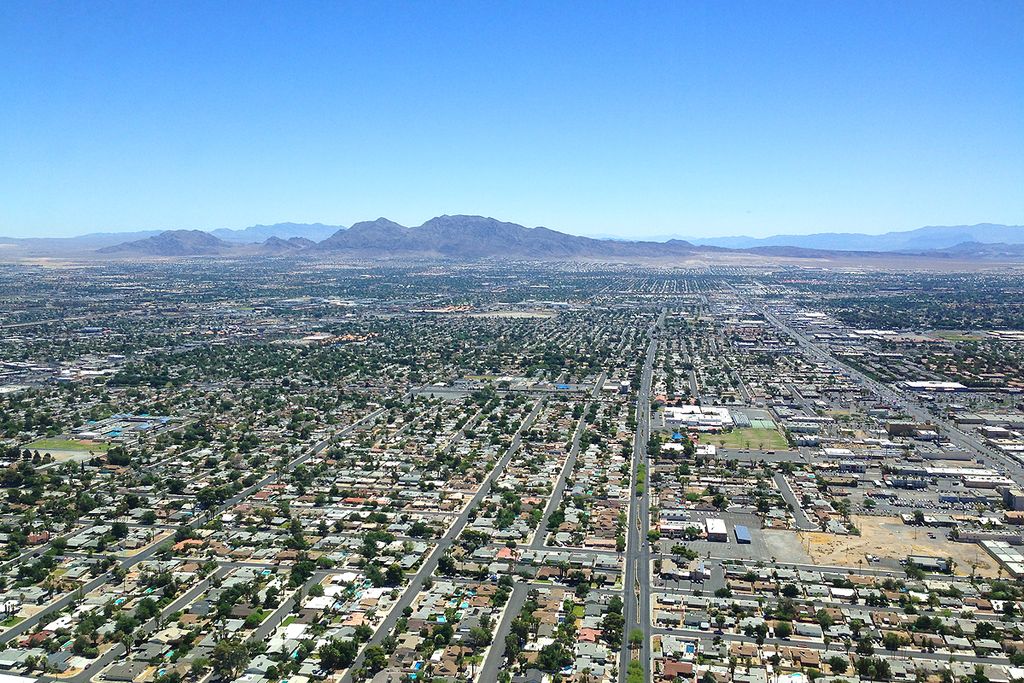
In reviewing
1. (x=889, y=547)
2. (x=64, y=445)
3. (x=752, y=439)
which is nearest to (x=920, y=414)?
(x=752, y=439)

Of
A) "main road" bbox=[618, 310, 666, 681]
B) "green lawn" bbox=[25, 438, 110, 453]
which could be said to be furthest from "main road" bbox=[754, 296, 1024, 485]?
"green lawn" bbox=[25, 438, 110, 453]

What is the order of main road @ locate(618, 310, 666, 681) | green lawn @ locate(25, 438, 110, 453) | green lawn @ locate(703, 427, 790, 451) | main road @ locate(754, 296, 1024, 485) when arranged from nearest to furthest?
1. main road @ locate(618, 310, 666, 681)
2. main road @ locate(754, 296, 1024, 485)
3. green lawn @ locate(25, 438, 110, 453)
4. green lawn @ locate(703, 427, 790, 451)

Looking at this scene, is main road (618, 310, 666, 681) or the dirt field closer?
main road (618, 310, 666, 681)

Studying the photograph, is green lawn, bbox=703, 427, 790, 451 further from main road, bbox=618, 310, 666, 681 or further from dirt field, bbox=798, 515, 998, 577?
dirt field, bbox=798, 515, 998, 577

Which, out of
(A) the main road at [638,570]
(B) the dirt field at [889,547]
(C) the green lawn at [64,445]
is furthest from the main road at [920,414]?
(C) the green lawn at [64,445]

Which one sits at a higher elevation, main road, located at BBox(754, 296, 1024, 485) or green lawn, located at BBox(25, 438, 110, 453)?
main road, located at BBox(754, 296, 1024, 485)

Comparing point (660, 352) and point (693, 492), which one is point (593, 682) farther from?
point (660, 352)

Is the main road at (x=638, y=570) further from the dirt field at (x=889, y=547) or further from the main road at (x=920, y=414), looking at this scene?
the main road at (x=920, y=414)

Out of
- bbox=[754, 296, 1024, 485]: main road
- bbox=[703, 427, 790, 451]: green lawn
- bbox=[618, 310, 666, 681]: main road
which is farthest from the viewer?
bbox=[703, 427, 790, 451]: green lawn
